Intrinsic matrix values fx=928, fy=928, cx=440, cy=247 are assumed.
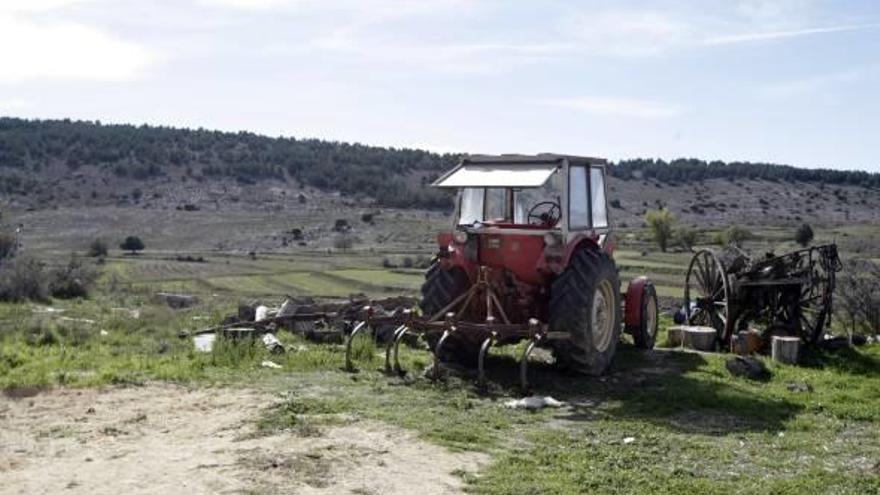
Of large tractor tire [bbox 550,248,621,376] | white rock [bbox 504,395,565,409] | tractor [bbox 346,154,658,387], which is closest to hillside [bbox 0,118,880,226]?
tractor [bbox 346,154,658,387]

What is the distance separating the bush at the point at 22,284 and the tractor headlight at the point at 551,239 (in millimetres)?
13196

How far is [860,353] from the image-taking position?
1347 cm

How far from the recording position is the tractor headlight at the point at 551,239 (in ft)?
35.6

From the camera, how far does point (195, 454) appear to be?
7383mm

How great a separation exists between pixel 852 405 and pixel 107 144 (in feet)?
255

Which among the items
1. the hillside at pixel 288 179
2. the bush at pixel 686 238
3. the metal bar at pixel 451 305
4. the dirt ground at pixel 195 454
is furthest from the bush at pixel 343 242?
the dirt ground at pixel 195 454

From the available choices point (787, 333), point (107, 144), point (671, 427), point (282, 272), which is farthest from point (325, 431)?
point (107, 144)

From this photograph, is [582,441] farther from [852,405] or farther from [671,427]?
[852,405]

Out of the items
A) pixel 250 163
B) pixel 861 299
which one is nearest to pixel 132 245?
pixel 250 163

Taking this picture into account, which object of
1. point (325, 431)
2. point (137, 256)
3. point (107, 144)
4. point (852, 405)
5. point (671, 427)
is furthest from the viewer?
point (107, 144)

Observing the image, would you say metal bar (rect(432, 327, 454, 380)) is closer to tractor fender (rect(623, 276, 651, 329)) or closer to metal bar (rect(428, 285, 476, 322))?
metal bar (rect(428, 285, 476, 322))

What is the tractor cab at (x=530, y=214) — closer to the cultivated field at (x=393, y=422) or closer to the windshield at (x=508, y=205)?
the windshield at (x=508, y=205)

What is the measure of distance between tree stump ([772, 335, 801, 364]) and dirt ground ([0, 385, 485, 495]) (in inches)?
264

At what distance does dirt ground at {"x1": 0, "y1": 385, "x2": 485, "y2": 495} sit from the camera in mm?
6637
